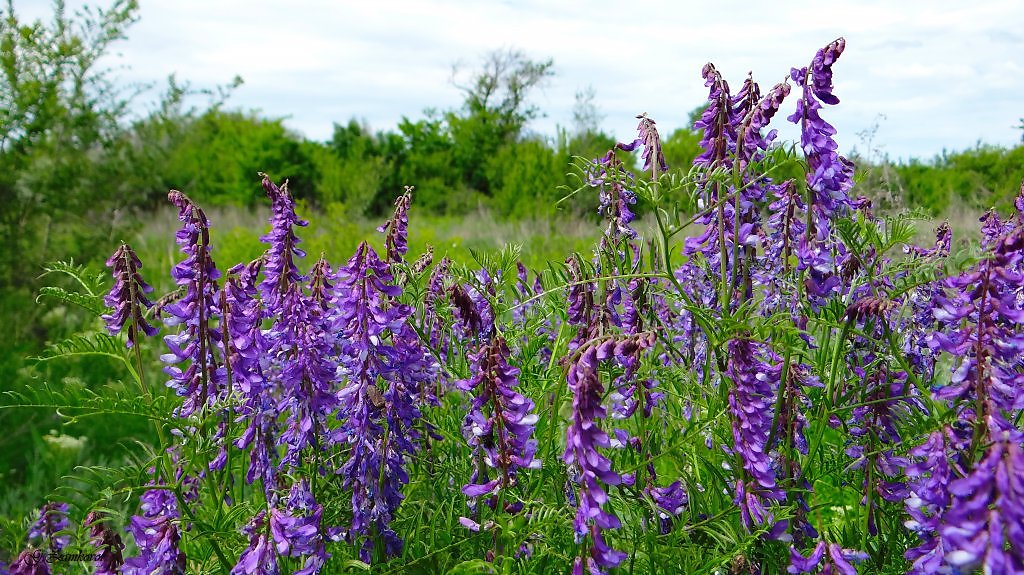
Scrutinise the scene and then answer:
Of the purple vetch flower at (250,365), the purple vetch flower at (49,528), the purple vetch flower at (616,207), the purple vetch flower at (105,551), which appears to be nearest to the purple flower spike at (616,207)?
the purple vetch flower at (616,207)

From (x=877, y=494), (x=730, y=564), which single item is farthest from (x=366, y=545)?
(x=877, y=494)

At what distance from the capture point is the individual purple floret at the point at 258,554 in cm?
176

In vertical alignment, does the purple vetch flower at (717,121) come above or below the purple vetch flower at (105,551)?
above

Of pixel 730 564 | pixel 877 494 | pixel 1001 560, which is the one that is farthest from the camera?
pixel 877 494

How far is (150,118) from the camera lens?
32.0ft

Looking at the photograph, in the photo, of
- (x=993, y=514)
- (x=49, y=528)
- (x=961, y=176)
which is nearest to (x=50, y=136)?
(x=49, y=528)

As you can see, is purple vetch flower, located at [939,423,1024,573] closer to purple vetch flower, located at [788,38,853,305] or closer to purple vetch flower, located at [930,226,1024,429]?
purple vetch flower, located at [930,226,1024,429]

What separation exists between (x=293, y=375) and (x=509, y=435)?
25.2 inches

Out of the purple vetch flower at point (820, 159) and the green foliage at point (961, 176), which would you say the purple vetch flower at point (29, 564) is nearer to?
the purple vetch flower at point (820, 159)

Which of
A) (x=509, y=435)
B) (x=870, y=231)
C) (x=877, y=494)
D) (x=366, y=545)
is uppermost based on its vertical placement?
(x=870, y=231)

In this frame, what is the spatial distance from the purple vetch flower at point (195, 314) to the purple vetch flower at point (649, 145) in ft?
3.92

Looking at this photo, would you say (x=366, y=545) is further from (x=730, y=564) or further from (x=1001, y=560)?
(x=1001, y=560)

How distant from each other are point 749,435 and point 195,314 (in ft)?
4.78

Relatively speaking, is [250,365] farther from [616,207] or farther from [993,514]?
[993,514]
